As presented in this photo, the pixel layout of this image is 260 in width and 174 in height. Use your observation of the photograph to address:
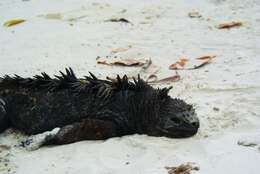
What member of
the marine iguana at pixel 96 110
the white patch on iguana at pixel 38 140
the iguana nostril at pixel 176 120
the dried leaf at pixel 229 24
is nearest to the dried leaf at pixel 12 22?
the dried leaf at pixel 229 24

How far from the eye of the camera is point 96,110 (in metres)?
6.04

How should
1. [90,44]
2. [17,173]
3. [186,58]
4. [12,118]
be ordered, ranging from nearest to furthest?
[17,173], [12,118], [186,58], [90,44]

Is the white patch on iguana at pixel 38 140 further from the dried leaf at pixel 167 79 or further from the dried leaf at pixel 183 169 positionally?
the dried leaf at pixel 167 79

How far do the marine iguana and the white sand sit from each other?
0.16 meters

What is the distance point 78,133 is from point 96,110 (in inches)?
14.2

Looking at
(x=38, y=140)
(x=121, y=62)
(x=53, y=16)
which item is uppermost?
(x=38, y=140)

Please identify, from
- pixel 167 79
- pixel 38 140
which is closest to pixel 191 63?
pixel 167 79

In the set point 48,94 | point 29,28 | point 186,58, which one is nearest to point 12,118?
point 48,94

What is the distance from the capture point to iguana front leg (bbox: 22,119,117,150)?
5949mm

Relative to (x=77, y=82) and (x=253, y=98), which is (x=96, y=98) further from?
(x=253, y=98)

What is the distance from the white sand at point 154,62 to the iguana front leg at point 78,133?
13 cm

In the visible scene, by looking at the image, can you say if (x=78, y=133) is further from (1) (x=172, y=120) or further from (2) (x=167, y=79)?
(2) (x=167, y=79)

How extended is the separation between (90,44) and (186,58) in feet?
7.42

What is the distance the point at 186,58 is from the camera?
8930mm
